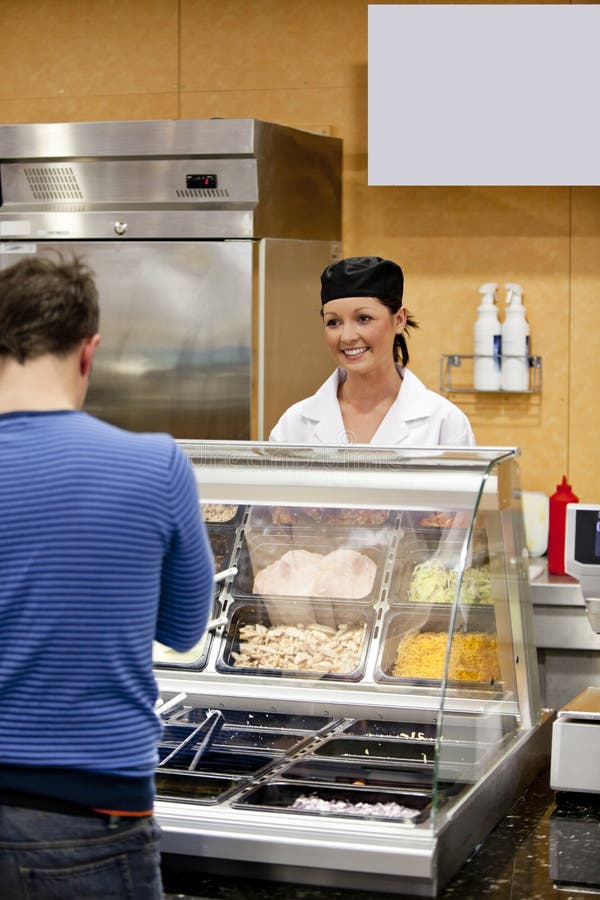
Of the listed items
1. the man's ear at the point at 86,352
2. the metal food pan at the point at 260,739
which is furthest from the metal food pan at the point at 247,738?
the man's ear at the point at 86,352

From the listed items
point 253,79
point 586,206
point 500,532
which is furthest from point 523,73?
point 500,532

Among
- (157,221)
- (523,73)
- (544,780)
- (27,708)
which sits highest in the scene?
Answer: (523,73)

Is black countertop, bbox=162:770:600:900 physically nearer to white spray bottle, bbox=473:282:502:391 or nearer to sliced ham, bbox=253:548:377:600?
sliced ham, bbox=253:548:377:600

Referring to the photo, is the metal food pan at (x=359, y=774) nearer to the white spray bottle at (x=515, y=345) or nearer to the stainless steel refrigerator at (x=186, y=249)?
the stainless steel refrigerator at (x=186, y=249)

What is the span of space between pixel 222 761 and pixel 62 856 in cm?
60

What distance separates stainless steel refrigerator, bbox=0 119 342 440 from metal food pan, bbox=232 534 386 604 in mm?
1811

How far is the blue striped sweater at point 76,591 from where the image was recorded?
1300 millimetres

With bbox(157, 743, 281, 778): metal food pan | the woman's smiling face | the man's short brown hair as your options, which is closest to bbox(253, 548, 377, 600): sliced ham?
bbox(157, 743, 281, 778): metal food pan

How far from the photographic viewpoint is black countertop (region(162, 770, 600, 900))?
164 cm

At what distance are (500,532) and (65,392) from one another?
1002 millimetres

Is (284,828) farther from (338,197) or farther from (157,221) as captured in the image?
(338,197)

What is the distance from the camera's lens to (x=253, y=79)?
15.3 ft

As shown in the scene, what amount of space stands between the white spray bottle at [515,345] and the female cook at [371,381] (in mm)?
1322

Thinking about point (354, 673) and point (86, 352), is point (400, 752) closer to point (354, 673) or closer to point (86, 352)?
point (354, 673)
